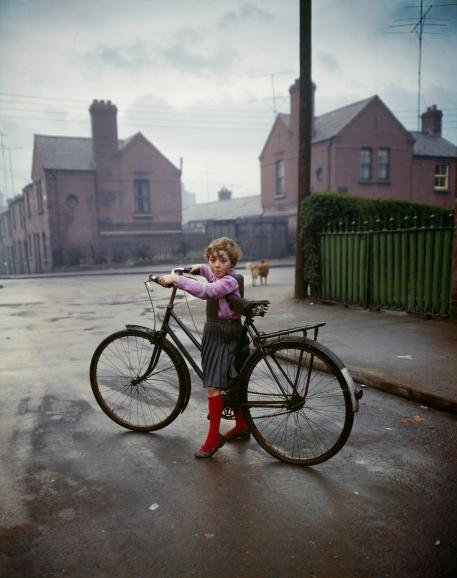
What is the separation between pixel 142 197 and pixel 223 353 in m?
34.2

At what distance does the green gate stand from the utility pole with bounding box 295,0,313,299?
63 cm

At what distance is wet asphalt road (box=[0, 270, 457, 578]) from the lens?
2271 millimetres

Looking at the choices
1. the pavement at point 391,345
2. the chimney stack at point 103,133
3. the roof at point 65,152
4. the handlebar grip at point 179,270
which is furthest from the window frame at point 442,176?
the handlebar grip at point 179,270

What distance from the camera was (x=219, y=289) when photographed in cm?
330

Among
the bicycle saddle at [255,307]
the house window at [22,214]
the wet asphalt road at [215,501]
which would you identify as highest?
the house window at [22,214]

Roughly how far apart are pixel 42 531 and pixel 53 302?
11574mm

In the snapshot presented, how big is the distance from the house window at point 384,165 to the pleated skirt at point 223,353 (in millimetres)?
33535

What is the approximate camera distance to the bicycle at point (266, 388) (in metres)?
3.20

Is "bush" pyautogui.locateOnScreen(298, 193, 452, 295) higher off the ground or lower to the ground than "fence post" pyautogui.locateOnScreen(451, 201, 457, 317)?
higher

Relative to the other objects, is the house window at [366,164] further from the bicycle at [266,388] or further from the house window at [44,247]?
the bicycle at [266,388]

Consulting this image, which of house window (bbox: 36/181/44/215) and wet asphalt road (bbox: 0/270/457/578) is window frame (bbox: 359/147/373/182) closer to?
house window (bbox: 36/181/44/215)

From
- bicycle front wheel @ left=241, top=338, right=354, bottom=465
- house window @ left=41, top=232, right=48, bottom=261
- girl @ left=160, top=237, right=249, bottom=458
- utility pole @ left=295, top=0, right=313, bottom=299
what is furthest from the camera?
house window @ left=41, top=232, right=48, bottom=261

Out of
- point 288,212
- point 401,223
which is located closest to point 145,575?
point 401,223

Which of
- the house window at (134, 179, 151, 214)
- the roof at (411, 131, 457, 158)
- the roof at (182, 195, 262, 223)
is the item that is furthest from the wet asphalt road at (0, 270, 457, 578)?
the roof at (182, 195, 262, 223)
